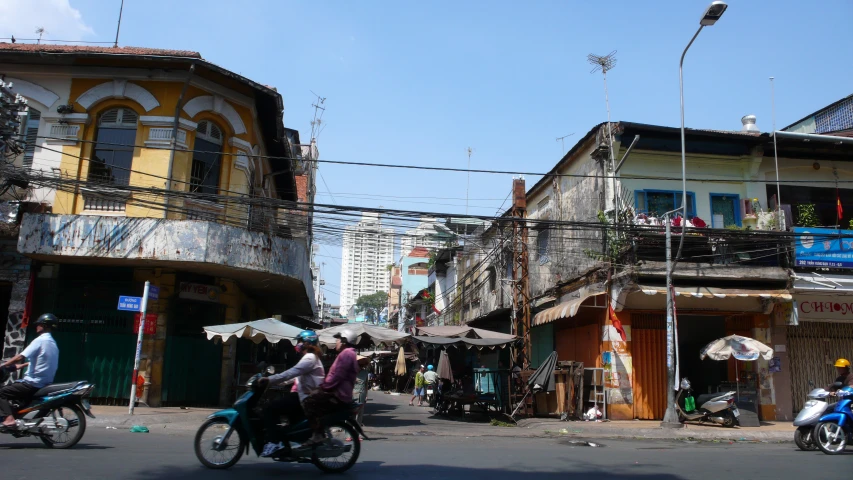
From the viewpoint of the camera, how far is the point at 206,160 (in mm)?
15914

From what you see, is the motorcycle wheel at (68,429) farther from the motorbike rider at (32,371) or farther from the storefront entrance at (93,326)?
the storefront entrance at (93,326)

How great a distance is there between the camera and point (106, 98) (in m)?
15.3

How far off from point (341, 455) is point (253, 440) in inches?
37.3

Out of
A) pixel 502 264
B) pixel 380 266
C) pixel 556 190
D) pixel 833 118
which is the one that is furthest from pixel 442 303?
pixel 380 266

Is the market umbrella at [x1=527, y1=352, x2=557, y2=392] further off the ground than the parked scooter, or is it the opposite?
the market umbrella at [x1=527, y1=352, x2=557, y2=392]

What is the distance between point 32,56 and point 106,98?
6.35ft

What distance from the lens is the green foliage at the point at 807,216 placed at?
58.1ft

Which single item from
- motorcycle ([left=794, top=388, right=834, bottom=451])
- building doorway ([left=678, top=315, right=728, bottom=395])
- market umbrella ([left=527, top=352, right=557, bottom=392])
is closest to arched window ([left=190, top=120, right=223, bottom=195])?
market umbrella ([left=527, top=352, right=557, bottom=392])

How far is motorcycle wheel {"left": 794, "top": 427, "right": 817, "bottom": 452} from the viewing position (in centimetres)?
973

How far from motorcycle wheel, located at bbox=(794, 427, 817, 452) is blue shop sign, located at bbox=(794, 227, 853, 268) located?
8.58 m

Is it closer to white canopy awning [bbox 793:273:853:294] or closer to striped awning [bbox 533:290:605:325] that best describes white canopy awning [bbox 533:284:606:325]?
striped awning [bbox 533:290:605:325]

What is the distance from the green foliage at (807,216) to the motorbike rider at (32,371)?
18464 mm

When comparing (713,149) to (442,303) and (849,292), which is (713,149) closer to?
(849,292)

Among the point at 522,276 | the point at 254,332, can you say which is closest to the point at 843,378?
the point at 522,276
